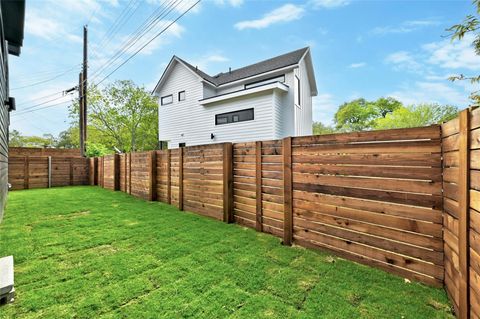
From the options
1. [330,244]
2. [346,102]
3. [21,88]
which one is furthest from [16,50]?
[346,102]

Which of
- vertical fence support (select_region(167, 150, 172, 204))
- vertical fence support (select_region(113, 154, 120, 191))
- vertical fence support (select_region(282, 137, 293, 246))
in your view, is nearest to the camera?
vertical fence support (select_region(282, 137, 293, 246))

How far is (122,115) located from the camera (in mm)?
20453

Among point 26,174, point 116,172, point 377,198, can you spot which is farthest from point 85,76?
point 377,198

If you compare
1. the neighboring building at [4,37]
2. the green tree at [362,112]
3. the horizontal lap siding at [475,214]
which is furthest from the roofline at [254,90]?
the green tree at [362,112]

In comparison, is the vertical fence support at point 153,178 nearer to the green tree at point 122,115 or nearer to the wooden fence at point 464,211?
the wooden fence at point 464,211

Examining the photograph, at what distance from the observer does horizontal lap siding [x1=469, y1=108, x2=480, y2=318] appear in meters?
1.44

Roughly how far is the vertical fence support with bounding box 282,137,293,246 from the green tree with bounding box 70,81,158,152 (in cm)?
2024

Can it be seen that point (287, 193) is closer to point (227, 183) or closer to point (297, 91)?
point (227, 183)

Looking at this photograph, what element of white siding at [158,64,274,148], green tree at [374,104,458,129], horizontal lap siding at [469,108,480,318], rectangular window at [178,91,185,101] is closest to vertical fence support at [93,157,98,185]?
white siding at [158,64,274,148]

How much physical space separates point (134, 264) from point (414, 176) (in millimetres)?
3396

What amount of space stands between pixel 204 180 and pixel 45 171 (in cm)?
1089

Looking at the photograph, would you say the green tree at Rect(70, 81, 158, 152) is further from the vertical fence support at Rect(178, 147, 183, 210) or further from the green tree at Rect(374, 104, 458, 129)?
the green tree at Rect(374, 104, 458, 129)

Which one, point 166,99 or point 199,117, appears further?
point 166,99

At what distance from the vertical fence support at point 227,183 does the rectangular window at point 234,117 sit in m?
5.85
